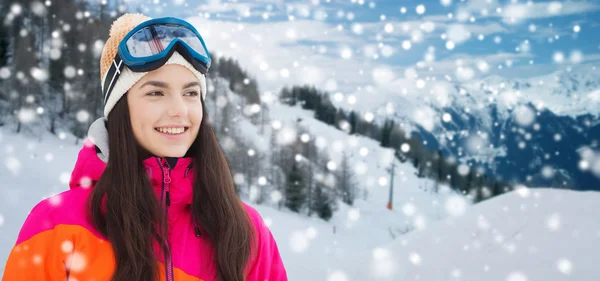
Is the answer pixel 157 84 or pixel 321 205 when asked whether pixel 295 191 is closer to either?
pixel 321 205

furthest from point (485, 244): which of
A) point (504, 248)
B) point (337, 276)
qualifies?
point (337, 276)

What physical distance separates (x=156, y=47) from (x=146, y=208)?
857mm

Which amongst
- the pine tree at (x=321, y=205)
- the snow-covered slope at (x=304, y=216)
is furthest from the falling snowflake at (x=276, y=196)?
the pine tree at (x=321, y=205)

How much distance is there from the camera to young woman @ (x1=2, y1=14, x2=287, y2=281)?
1854 millimetres

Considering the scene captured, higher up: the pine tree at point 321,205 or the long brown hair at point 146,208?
the long brown hair at point 146,208

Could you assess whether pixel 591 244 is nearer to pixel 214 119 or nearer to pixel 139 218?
pixel 139 218

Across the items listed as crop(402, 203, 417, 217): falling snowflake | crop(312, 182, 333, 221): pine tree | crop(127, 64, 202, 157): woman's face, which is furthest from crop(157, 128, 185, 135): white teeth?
crop(402, 203, 417, 217): falling snowflake

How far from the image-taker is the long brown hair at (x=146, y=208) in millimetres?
1922

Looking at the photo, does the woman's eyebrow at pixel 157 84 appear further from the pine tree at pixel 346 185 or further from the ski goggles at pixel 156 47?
the pine tree at pixel 346 185

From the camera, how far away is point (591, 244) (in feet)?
21.7

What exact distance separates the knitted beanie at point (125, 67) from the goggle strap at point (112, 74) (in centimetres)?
2

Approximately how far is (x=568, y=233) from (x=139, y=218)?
7736 mm

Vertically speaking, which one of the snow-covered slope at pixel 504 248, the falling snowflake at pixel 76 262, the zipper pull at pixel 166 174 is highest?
the zipper pull at pixel 166 174

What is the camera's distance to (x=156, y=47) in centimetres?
216
